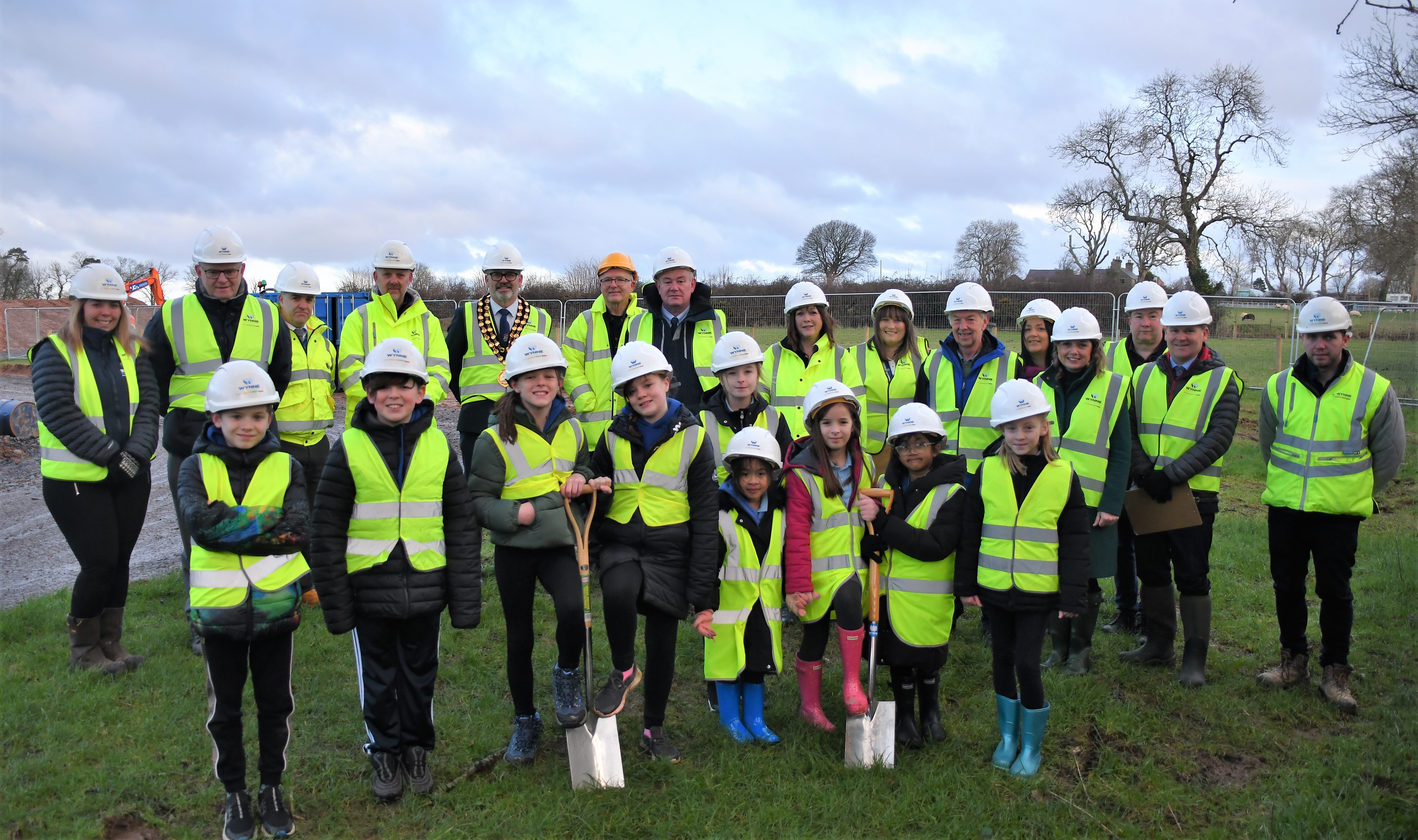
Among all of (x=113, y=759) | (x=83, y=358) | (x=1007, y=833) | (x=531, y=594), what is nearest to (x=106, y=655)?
(x=113, y=759)

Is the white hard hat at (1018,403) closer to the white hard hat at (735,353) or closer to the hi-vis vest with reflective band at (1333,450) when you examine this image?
the white hard hat at (735,353)

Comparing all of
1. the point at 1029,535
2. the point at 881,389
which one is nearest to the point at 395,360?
the point at 1029,535

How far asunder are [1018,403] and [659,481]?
5.88 ft

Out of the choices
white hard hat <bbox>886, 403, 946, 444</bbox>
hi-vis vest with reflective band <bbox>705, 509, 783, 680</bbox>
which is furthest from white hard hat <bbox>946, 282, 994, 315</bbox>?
hi-vis vest with reflective band <bbox>705, 509, 783, 680</bbox>

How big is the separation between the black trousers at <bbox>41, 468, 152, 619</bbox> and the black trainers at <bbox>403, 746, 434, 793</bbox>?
2.36 meters

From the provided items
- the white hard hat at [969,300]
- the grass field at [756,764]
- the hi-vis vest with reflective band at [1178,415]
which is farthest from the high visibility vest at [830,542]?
the hi-vis vest with reflective band at [1178,415]

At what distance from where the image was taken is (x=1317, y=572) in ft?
16.3

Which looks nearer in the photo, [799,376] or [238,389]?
[238,389]

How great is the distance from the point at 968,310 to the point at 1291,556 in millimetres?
2387

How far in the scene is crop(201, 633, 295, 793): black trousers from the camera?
11.7 feet

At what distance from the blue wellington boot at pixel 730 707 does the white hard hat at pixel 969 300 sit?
2665 mm

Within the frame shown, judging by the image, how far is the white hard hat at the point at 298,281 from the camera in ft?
21.3

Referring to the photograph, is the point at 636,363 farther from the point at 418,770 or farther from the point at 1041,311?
the point at 1041,311

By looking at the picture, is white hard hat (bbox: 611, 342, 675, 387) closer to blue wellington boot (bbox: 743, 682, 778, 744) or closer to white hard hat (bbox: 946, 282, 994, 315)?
blue wellington boot (bbox: 743, 682, 778, 744)
